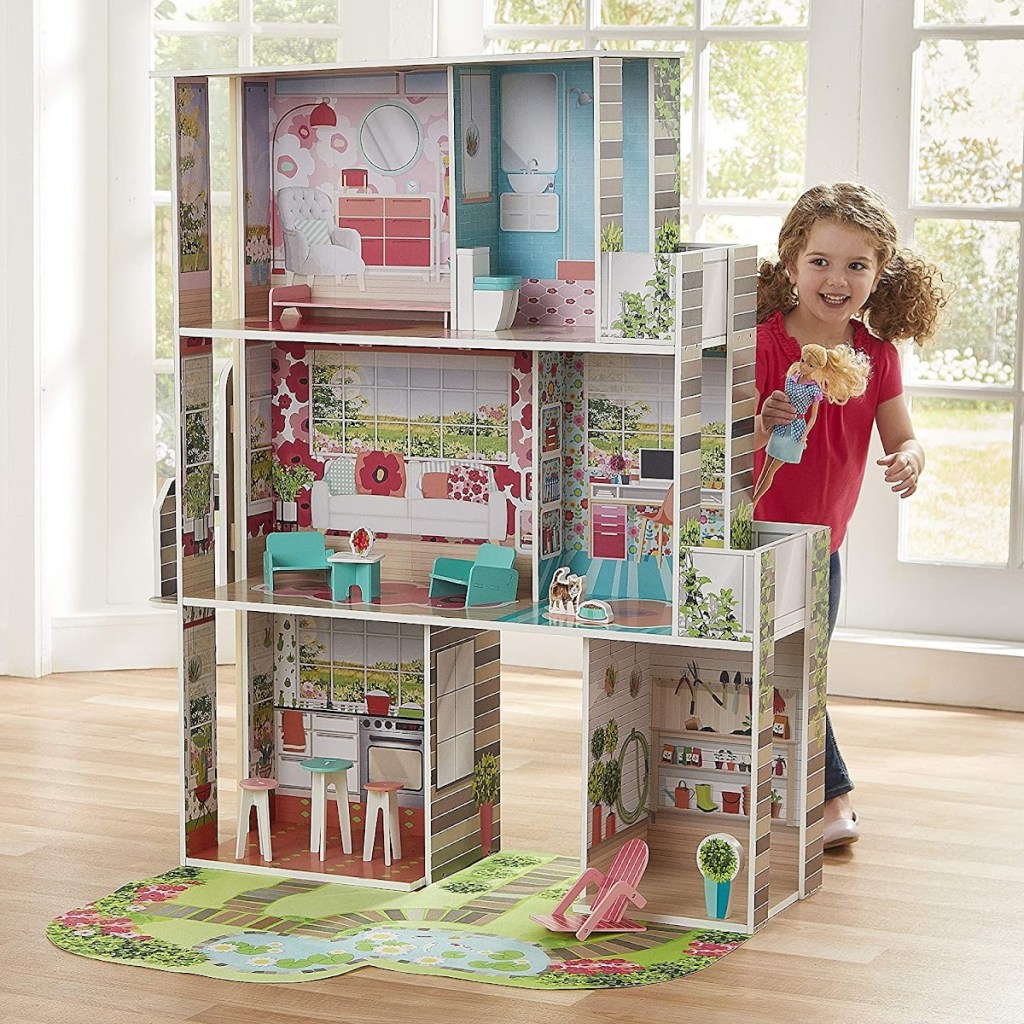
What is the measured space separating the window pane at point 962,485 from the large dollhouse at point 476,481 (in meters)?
1.29

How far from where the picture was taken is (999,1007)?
220 cm

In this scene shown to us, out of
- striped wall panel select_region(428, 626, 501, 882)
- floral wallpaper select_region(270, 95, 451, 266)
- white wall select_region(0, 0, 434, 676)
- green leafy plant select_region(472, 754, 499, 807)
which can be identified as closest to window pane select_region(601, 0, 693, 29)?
white wall select_region(0, 0, 434, 676)

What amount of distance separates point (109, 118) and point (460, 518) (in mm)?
1717

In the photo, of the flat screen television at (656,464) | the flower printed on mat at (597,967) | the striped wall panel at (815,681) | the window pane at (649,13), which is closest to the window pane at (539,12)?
the window pane at (649,13)

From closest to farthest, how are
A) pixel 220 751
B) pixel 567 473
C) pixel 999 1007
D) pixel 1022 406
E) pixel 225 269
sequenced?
pixel 999 1007 < pixel 567 473 < pixel 220 751 < pixel 1022 406 < pixel 225 269

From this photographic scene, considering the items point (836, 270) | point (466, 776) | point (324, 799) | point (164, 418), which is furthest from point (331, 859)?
point (164, 418)

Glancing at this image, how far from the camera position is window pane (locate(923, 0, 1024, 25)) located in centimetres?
370

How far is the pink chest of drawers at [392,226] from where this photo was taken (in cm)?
268

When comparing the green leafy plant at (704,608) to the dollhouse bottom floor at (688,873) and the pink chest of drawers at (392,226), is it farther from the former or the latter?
the pink chest of drawers at (392,226)

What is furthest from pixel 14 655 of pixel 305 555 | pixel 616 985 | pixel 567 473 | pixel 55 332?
pixel 616 985

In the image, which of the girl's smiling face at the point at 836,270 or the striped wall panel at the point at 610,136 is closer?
the striped wall panel at the point at 610,136

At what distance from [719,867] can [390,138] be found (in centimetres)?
114

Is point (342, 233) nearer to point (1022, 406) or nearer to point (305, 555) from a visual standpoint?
point (305, 555)

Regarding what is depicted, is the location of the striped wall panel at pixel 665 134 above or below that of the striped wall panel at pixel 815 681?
above
